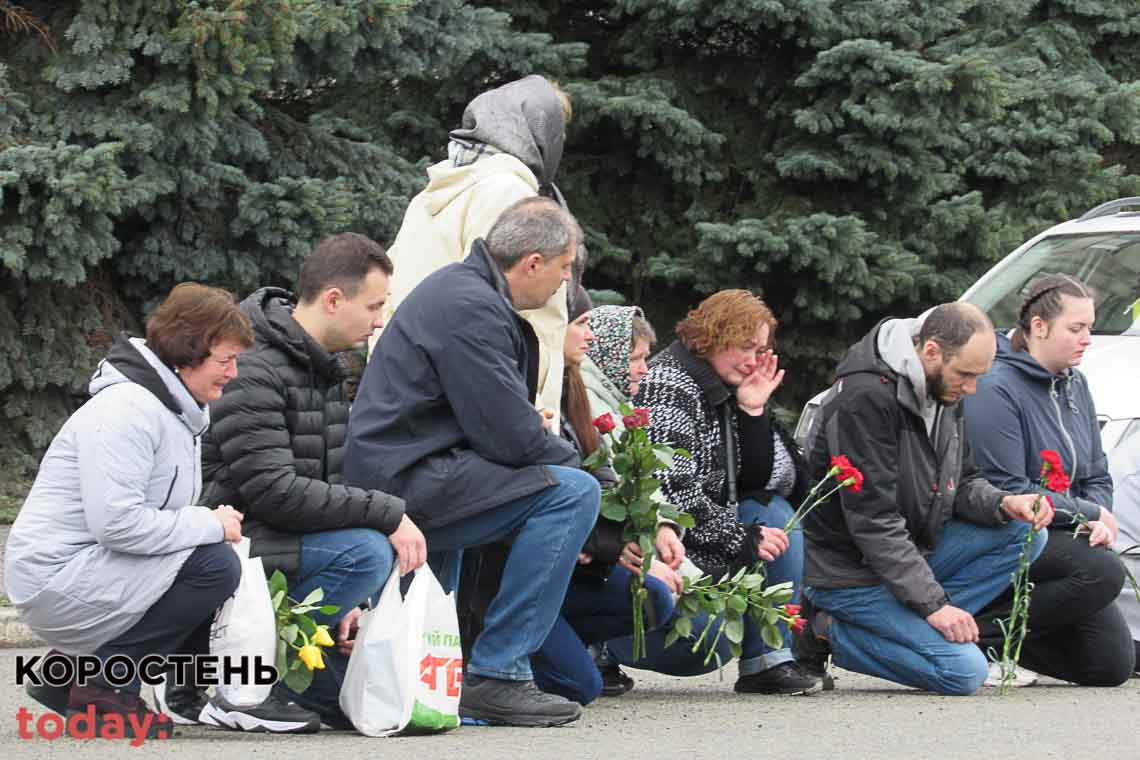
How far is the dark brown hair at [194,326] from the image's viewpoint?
6.12 metres

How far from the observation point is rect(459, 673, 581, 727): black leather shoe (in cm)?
664

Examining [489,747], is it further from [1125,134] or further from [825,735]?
[1125,134]

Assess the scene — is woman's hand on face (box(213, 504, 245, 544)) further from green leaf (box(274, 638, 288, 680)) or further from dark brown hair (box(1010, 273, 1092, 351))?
dark brown hair (box(1010, 273, 1092, 351))

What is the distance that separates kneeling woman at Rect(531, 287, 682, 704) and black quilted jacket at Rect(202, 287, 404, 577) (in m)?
1.03

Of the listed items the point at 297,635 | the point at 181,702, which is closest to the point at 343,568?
the point at 297,635

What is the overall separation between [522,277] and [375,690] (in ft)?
4.56

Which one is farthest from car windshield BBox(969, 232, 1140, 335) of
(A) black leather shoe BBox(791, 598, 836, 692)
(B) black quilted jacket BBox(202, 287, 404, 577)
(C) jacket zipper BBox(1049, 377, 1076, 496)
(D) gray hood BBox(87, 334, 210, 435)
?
(D) gray hood BBox(87, 334, 210, 435)

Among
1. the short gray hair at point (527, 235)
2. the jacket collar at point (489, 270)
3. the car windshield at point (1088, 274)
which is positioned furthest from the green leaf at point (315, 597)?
the car windshield at point (1088, 274)

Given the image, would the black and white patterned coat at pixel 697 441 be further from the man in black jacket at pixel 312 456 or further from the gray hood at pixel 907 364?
the man in black jacket at pixel 312 456

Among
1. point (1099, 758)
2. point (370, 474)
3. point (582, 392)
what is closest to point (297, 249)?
point (582, 392)

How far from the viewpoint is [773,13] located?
46.1ft

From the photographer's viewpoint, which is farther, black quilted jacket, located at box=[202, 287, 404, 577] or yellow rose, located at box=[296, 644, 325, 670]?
black quilted jacket, located at box=[202, 287, 404, 577]

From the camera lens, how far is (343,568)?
254 inches

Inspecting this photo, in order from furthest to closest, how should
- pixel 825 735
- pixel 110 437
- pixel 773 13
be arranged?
pixel 773 13 → pixel 825 735 → pixel 110 437
